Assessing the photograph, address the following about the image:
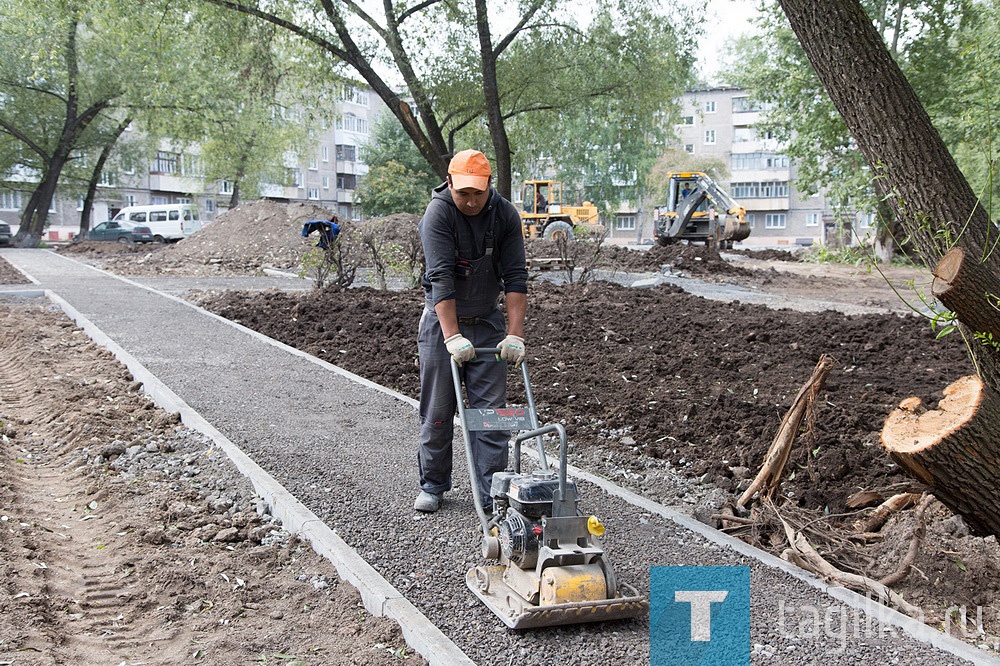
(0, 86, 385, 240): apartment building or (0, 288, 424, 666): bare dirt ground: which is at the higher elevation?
(0, 86, 385, 240): apartment building

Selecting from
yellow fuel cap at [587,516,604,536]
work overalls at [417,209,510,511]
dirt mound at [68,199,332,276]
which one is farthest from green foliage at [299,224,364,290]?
yellow fuel cap at [587,516,604,536]

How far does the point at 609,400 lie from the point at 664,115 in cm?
1318

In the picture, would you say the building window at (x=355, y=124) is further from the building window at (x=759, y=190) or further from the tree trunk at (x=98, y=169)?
the tree trunk at (x=98, y=169)

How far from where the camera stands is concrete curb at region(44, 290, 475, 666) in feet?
11.2

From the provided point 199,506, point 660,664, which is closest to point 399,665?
point 660,664

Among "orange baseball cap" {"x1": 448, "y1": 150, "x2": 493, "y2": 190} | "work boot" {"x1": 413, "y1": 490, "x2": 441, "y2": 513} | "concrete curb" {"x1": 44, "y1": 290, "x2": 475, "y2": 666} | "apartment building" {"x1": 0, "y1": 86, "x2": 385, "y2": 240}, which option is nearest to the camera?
"concrete curb" {"x1": 44, "y1": 290, "x2": 475, "y2": 666}

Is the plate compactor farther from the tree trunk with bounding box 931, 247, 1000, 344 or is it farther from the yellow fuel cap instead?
the tree trunk with bounding box 931, 247, 1000, 344

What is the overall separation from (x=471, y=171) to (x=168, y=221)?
44069 mm

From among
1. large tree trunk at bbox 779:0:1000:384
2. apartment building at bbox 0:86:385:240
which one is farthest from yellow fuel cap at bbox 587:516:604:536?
apartment building at bbox 0:86:385:240

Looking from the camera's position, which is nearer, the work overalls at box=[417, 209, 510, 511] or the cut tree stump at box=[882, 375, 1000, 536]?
the cut tree stump at box=[882, 375, 1000, 536]

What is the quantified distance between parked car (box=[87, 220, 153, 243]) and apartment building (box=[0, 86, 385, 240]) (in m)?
2.40

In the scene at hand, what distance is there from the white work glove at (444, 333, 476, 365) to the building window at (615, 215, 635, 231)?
83413 millimetres

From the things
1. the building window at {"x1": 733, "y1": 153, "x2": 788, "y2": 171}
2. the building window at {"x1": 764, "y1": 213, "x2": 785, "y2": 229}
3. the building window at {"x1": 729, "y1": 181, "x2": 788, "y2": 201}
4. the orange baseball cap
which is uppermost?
the building window at {"x1": 733, "y1": 153, "x2": 788, "y2": 171}

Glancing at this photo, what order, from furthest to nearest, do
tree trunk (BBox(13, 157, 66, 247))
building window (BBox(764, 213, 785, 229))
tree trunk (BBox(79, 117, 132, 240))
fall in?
building window (BBox(764, 213, 785, 229))
tree trunk (BBox(79, 117, 132, 240))
tree trunk (BBox(13, 157, 66, 247))
